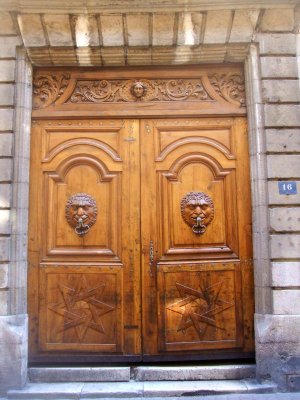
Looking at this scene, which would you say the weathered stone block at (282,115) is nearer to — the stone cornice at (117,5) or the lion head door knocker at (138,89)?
the stone cornice at (117,5)

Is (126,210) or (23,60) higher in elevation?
(23,60)

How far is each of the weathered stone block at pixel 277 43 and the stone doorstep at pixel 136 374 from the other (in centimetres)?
353

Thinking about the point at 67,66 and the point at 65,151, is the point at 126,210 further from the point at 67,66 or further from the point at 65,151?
the point at 67,66

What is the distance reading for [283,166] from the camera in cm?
420

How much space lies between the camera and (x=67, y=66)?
4578mm

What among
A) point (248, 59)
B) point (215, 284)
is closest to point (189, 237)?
point (215, 284)

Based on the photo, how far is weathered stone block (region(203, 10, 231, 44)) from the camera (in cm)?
433

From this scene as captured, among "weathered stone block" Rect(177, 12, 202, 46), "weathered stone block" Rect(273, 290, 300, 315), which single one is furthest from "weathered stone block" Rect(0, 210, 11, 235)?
"weathered stone block" Rect(273, 290, 300, 315)

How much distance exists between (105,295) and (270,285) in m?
1.80

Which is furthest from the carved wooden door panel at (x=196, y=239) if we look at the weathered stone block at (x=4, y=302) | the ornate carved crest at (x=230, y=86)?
the weathered stone block at (x=4, y=302)

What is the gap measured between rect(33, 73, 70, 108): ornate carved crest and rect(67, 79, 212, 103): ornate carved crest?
0.16 metres

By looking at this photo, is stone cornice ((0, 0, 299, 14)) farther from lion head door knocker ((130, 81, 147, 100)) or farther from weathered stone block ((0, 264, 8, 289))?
weathered stone block ((0, 264, 8, 289))

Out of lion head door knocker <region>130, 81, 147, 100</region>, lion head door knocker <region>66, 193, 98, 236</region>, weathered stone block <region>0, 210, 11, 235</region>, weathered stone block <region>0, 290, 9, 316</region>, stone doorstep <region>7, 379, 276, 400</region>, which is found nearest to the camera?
→ stone doorstep <region>7, 379, 276, 400</region>

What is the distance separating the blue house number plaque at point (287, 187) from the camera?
417 cm
